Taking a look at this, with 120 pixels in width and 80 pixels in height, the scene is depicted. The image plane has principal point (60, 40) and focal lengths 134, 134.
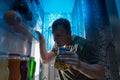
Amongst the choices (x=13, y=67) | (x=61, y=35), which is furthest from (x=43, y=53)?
(x=13, y=67)

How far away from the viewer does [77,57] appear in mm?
633

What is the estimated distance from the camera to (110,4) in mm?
799

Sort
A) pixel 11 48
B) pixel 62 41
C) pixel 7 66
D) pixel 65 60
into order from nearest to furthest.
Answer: pixel 7 66 < pixel 65 60 < pixel 11 48 < pixel 62 41

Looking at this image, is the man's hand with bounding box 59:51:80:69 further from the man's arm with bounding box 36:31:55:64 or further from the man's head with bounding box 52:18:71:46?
the man's arm with bounding box 36:31:55:64

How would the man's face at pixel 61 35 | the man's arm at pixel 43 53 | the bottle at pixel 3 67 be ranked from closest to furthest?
the bottle at pixel 3 67 < the man's face at pixel 61 35 < the man's arm at pixel 43 53

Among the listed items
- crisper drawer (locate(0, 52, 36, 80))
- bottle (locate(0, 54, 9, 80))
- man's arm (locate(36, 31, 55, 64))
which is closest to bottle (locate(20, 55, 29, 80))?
crisper drawer (locate(0, 52, 36, 80))

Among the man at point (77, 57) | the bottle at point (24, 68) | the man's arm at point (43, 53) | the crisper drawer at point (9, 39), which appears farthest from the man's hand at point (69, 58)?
the man's arm at point (43, 53)

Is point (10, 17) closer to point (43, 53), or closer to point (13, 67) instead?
point (13, 67)

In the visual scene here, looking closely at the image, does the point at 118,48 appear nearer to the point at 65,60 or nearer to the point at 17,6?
the point at 65,60

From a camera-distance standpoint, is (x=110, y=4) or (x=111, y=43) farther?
(x=111, y=43)

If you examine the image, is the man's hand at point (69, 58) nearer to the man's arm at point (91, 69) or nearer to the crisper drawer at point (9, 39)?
the man's arm at point (91, 69)

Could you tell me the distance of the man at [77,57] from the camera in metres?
0.63

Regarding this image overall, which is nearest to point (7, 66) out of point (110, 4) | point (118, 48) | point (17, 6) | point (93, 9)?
point (17, 6)

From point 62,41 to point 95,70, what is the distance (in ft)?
1.00
